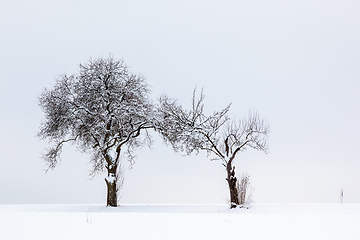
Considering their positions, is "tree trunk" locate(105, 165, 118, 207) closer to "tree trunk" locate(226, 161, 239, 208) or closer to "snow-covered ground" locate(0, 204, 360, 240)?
"tree trunk" locate(226, 161, 239, 208)

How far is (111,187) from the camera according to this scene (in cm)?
2653

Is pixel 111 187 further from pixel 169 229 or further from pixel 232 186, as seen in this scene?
pixel 169 229

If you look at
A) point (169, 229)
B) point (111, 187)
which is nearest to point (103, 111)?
point (111, 187)

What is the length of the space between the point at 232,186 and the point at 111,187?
824 centimetres

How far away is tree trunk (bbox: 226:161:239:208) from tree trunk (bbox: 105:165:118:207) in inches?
305

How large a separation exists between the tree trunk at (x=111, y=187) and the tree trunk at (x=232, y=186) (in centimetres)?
775

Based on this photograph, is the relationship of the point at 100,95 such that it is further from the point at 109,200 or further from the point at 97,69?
the point at 109,200

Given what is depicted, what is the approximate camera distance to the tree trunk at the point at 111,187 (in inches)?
1038

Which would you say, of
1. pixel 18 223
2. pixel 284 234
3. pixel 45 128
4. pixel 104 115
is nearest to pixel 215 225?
pixel 284 234

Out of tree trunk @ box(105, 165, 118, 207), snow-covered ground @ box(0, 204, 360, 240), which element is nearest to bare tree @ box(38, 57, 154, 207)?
tree trunk @ box(105, 165, 118, 207)

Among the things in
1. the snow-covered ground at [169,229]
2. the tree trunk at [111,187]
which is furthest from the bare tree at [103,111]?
the snow-covered ground at [169,229]

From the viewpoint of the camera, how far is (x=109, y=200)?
26.5m

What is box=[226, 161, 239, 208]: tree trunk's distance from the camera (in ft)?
82.0

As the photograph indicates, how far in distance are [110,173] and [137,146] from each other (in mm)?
2846
